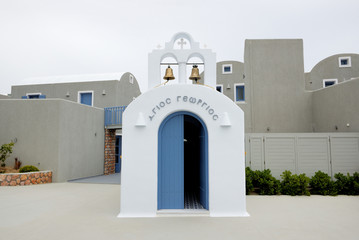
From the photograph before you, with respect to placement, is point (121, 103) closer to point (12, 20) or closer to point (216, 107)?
point (12, 20)

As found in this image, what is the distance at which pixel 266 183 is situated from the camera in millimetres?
10297

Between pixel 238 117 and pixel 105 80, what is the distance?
49.8 ft

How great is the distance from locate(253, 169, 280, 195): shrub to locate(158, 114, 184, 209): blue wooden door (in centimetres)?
420

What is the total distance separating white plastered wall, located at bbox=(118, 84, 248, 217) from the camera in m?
7.13

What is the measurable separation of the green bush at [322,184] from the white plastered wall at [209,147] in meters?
4.64

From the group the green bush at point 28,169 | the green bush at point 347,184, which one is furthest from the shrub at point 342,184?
the green bush at point 28,169

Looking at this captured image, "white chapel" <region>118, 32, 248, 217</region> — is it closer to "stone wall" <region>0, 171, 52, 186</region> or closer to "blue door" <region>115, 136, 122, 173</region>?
"stone wall" <region>0, 171, 52, 186</region>

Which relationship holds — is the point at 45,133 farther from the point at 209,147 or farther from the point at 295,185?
the point at 295,185

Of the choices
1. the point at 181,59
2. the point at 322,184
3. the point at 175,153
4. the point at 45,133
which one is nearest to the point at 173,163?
the point at 175,153

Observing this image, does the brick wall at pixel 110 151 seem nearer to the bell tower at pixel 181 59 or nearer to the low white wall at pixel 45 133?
the low white wall at pixel 45 133

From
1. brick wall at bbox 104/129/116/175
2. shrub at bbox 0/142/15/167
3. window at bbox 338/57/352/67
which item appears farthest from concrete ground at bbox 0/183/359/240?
window at bbox 338/57/352/67

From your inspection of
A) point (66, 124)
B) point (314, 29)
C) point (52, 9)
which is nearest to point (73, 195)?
point (66, 124)

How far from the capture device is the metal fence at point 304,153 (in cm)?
1095

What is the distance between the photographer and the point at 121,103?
824 inches
